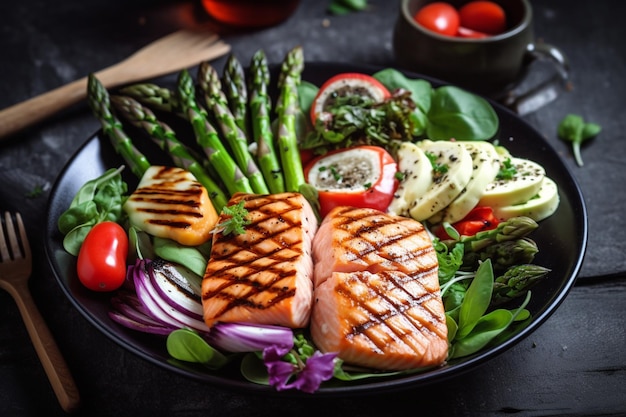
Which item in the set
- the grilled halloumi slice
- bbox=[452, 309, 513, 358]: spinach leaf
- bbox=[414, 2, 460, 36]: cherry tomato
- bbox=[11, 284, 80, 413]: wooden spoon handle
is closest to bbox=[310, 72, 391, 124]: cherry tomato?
bbox=[414, 2, 460, 36]: cherry tomato

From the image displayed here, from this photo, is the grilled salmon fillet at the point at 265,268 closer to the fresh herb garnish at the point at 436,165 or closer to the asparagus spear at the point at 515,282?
the fresh herb garnish at the point at 436,165

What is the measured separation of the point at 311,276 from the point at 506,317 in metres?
1.01

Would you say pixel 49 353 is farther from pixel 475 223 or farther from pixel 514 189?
pixel 514 189

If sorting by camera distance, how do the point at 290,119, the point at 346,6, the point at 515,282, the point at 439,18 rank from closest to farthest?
the point at 515,282
the point at 290,119
the point at 439,18
the point at 346,6

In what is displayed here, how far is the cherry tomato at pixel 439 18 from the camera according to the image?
201 inches

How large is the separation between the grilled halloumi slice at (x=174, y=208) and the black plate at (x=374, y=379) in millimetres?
351

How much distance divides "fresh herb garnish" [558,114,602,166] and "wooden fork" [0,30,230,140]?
279 centimetres

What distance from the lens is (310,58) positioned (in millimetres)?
5844

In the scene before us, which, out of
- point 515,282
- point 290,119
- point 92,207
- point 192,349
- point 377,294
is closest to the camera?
point 192,349

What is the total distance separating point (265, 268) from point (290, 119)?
1399mm

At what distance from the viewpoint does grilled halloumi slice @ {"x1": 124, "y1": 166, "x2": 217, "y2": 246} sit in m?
3.69

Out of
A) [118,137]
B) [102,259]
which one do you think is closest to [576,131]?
[118,137]

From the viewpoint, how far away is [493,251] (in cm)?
368

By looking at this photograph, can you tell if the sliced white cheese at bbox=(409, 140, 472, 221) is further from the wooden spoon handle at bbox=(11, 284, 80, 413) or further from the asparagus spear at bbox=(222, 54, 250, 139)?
the wooden spoon handle at bbox=(11, 284, 80, 413)
